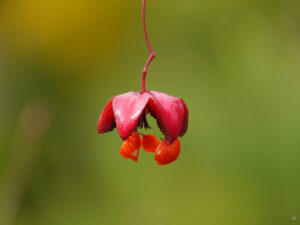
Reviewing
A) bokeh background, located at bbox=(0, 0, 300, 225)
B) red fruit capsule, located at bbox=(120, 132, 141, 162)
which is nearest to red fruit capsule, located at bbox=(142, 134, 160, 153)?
red fruit capsule, located at bbox=(120, 132, 141, 162)

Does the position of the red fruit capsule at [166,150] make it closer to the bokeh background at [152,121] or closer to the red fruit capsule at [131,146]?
the red fruit capsule at [131,146]

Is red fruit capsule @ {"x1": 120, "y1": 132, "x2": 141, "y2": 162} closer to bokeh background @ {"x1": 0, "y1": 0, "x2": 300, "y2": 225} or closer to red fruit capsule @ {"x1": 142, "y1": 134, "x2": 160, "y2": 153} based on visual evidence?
red fruit capsule @ {"x1": 142, "y1": 134, "x2": 160, "y2": 153}

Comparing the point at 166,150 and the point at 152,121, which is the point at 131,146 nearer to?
the point at 166,150

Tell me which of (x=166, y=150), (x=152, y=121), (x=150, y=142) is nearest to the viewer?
(x=166, y=150)

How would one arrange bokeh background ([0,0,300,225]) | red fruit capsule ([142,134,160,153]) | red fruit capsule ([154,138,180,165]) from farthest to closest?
1. bokeh background ([0,0,300,225])
2. red fruit capsule ([142,134,160,153])
3. red fruit capsule ([154,138,180,165])

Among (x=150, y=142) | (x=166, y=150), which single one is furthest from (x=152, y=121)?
(x=166, y=150)

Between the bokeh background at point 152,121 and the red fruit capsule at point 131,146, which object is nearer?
the red fruit capsule at point 131,146

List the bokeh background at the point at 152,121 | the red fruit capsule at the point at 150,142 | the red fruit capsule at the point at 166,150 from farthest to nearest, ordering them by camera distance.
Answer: the bokeh background at the point at 152,121 < the red fruit capsule at the point at 150,142 < the red fruit capsule at the point at 166,150

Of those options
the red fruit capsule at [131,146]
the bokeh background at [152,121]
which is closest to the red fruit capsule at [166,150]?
A: the red fruit capsule at [131,146]
